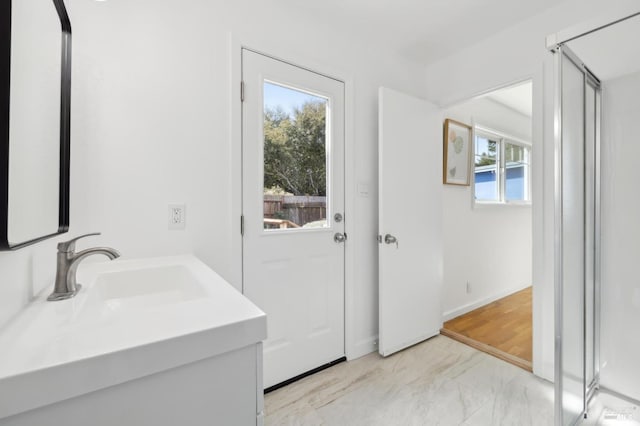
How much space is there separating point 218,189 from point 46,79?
0.84 metres

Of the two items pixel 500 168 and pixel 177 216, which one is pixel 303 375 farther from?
pixel 500 168

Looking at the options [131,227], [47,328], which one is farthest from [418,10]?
[47,328]

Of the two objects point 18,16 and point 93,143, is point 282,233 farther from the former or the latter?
point 18,16

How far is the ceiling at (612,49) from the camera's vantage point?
125cm

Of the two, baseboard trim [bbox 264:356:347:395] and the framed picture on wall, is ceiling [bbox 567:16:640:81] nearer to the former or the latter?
the framed picture on wall

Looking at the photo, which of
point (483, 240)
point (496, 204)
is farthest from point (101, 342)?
point (496, 204)

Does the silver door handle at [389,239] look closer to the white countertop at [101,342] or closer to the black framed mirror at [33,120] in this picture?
the white countertop at [101,342]

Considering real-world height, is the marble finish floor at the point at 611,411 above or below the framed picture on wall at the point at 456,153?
below

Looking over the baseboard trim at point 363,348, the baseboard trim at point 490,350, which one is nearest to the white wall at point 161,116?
the baseboard trim at point 363,348

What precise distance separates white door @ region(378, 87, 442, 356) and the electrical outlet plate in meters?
1.29

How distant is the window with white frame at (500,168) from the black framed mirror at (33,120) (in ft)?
10.5

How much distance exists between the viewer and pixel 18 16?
0.62 meters

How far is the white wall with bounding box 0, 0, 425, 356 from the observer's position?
4.17ft

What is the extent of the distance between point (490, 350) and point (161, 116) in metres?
2.68
